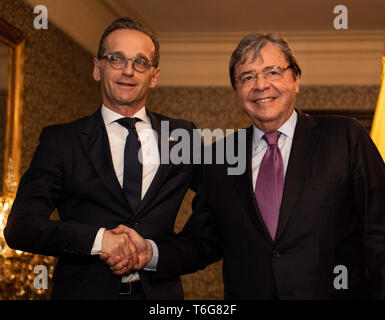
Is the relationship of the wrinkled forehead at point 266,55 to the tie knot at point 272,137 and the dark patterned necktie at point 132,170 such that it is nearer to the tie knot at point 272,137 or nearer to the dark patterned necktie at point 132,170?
the tie knot at point 272,137

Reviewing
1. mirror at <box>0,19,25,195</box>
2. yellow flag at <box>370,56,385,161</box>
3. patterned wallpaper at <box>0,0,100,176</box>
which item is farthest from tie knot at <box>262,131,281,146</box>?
patterned wallpaper at <box>0,0,100,176</box>

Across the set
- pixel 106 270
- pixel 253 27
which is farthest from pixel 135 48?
pixel 253 27

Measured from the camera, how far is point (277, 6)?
525 centimetres

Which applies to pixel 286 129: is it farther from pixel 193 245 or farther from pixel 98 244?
pixel 98 244

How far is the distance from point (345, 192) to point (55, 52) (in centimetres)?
315

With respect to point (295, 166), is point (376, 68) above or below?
above

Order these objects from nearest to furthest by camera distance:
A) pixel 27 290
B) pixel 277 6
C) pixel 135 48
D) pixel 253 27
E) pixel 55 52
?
pixel 135 48, pixel 27 290, pixel 55 52, pixel 277 6, pixel 253 27

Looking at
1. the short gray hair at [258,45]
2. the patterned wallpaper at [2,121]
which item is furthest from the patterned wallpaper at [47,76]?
the short gray hair at [258,45]

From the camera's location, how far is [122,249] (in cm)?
168

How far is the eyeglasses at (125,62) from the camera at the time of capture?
190cm

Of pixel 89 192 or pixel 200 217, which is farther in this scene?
pixel 200 217

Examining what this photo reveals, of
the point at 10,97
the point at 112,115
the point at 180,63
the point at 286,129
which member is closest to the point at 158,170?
the point at 112,115

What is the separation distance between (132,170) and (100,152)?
0.44 feet

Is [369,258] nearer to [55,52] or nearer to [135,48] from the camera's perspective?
[135,48]
